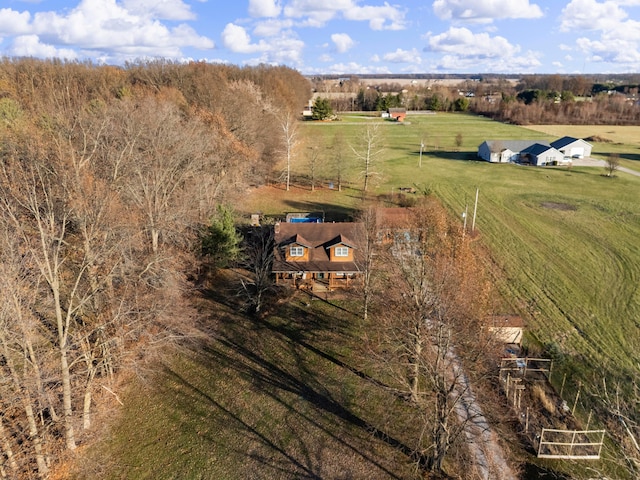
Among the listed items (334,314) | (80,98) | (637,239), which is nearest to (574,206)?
(637,239)

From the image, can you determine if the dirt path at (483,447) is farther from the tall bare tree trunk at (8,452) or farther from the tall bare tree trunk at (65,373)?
the tall bare tree trunk at (8,452)

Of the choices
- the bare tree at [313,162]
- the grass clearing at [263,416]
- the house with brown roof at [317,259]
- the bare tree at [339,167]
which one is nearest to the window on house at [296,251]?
the house with brown roof at [317,259]

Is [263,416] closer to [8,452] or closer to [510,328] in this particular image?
[8,452]

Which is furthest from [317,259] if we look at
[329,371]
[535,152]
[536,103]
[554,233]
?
[536,103]

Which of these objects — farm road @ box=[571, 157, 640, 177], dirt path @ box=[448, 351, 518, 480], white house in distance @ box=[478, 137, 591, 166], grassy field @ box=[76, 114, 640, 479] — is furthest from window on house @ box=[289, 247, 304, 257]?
farm road @ box=[571, 157, 640, 177]

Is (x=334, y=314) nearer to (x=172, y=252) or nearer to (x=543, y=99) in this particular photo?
(x=172, y=252)
